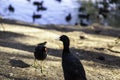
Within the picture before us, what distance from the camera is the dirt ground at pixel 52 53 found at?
1082 cm

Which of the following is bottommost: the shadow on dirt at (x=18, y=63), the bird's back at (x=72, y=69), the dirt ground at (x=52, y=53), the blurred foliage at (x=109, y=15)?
the blurred foliage at (x=109, y=15)

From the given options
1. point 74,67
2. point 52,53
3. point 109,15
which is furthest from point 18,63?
point 109,15

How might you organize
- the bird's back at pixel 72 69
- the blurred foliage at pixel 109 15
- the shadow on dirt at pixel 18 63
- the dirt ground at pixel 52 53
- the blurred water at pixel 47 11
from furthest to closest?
the blurred foliage at pixel 109 15 → the blurred water at pixel 47 11 → the shadow on dirt at pixel 18 63 → the dirt ground at pixel 52 53 → the bird's back at pixel 72 69

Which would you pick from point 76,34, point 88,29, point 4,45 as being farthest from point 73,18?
point 4,45

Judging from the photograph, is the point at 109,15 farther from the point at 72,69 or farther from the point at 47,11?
the point at 72,69

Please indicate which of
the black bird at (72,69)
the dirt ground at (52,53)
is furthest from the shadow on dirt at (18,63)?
the black bird at (72,69)

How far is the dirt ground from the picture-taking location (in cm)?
1082

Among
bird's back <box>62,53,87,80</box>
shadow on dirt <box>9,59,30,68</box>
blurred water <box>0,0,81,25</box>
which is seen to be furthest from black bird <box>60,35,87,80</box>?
blurred water <box>0,0,81,25</box>

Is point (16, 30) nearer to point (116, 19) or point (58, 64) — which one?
point (58, 64)

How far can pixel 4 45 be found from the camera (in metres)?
14.2

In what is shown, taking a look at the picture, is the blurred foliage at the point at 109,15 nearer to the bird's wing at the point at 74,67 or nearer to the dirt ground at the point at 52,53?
the dirt ground at the point at 52,53

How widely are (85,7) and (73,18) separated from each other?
2273mm

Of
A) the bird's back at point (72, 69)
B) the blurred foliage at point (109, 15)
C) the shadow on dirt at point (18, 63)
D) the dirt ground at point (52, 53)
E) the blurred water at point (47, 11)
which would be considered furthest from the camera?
the blurred foliage at point (109, 15)

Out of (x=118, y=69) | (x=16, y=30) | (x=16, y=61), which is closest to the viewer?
(x=16, y=61)
